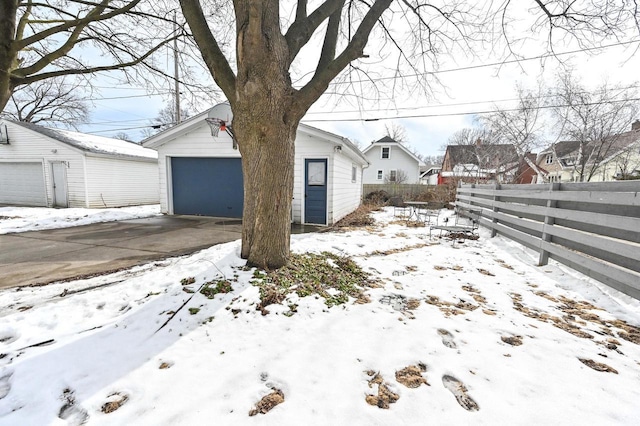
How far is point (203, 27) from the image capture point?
123 inches

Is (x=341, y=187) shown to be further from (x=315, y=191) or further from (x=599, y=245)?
(x=599, y=245)

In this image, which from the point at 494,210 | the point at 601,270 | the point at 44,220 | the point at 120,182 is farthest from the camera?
the point at 120,182

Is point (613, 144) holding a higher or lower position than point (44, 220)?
higher

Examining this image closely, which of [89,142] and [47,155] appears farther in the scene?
[89,142]

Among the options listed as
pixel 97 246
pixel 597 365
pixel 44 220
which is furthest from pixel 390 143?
pixel 597 365

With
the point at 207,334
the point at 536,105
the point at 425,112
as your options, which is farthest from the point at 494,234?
the point at 536,105

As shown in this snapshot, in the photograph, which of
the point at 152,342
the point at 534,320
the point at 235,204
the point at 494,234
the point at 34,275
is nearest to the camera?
the point at 152,342

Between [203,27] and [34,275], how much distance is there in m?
4.06

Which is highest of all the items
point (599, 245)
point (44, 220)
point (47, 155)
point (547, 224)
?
point (47, 155)

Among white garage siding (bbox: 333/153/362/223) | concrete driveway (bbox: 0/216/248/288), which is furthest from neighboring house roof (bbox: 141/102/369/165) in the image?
concrete driveway (bbox: 0/216/248/288)

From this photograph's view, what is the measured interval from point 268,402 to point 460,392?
115 centimetres

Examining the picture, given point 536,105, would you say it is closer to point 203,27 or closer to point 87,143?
point 203,27

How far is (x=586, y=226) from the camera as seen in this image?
3.66 metres

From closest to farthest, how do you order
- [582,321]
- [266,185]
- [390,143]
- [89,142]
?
[582,321], [266,185], [89,142], [390,143]
